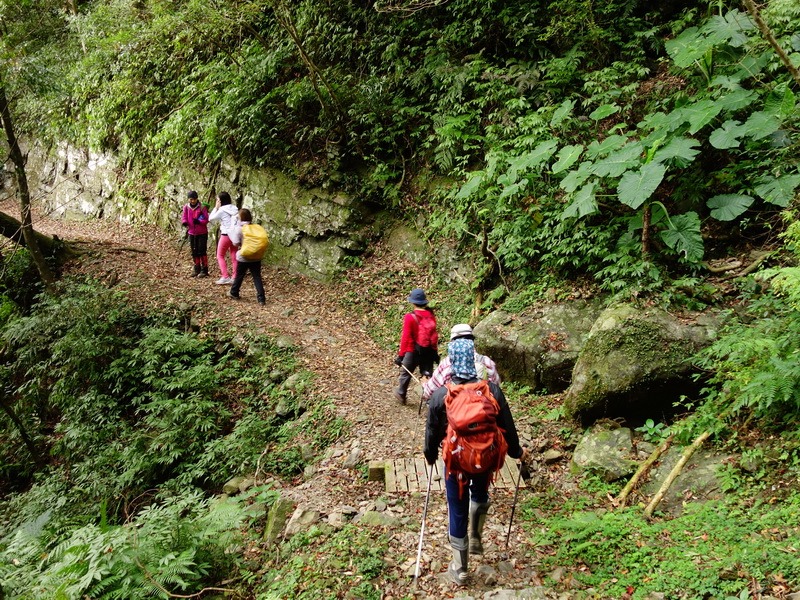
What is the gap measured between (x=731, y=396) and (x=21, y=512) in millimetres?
10256

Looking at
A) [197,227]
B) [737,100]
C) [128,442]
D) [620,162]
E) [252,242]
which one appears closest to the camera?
[737,100]

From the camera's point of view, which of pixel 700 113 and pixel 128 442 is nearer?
pixel 700 113

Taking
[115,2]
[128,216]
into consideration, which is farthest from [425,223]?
[115,2]

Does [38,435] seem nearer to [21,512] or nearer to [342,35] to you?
[21,512]

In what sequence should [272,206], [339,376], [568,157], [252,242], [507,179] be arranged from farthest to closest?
[272,206] < [252,242] < [507,179] < [339,376] < [568,157]

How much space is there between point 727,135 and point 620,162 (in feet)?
4.49

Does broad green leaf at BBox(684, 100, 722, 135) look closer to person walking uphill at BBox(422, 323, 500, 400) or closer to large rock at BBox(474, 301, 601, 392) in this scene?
large rock at BBox(474, 301, 601, 392)

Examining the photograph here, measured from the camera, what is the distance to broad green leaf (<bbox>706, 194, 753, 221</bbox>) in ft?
22.1

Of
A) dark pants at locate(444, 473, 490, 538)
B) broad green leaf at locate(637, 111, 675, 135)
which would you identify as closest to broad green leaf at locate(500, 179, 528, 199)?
broad green leaf at locate(637, 111, 675, 135)

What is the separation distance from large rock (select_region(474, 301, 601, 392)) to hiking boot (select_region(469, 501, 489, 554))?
3.30 metres

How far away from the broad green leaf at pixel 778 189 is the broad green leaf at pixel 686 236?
0.81 meters

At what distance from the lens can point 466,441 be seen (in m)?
3.80

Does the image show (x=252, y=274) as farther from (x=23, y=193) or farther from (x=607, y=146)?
(x=607, y=146)

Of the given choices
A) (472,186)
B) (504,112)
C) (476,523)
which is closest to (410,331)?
(476,523)
